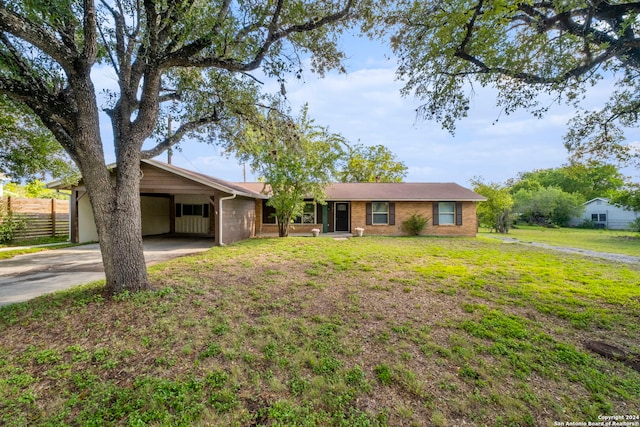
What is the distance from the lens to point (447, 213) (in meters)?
15.6

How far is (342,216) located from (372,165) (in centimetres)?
1381

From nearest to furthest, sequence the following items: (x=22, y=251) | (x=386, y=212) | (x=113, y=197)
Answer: (x=113, y=197), (x=22, y=251), (x=386, y=212)

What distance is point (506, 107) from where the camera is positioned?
5.55 metres

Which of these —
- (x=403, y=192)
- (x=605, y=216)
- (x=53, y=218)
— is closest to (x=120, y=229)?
(x=53, y=218)

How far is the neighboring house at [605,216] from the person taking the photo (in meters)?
29.3

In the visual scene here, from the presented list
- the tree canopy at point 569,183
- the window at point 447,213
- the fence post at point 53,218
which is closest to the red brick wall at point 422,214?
the window at point 447,213

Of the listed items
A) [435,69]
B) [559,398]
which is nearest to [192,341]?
[559,398]

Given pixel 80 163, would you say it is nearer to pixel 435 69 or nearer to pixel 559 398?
pixel 435 69

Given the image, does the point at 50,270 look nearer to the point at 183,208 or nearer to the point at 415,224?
the point at 183,208

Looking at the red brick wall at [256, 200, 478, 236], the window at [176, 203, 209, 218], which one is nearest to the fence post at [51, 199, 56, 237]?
the window at [176, 203, 209, 218]

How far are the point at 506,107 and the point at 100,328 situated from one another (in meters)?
8.09

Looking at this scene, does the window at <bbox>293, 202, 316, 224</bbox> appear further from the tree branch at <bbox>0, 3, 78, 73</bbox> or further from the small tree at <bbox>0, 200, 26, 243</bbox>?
the tree branch at <bbox>0, 3, 78, 73</bbox>

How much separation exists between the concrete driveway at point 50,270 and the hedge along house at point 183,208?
6.96 feet

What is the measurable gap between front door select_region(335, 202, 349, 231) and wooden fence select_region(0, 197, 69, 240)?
14487 millimetres
